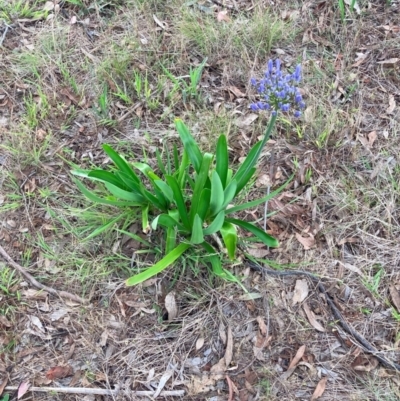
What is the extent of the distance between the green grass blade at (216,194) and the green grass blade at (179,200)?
0.12 metres

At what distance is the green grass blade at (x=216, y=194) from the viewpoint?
1994 millimetres

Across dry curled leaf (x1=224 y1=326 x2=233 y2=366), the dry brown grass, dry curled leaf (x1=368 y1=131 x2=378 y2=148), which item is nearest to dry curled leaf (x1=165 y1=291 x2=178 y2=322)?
the dry brown grass

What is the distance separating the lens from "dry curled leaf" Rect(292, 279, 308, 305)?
2.33m

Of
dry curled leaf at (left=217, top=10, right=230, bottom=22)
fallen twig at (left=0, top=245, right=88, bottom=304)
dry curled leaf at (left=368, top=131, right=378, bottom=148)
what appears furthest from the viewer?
dry curled leaf at (left=217, top=10, right=230, bottom=22)

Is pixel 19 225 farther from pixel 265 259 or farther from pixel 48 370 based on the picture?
pixel 265 259

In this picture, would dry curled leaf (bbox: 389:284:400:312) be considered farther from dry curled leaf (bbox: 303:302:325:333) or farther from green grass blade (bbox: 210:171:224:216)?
green grass blade (bbox: 210:171:224:216)

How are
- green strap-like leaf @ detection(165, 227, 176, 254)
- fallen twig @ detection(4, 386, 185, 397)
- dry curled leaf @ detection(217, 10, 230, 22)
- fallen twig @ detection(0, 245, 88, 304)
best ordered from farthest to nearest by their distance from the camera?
dry curled leaf @ detection(217, 10, 230, 22), fallen twig @ detection(0, 245, 88, 304), green strap-like leaf @ detection(165, 227, 176, 254), fallen twig @ detection(4, 386, 185, 397)

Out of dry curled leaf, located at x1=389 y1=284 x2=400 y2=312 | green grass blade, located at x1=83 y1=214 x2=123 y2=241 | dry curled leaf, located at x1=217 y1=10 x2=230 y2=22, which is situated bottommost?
dry curled leaf, located at x1=389 y1=284 x2=400 y2=312

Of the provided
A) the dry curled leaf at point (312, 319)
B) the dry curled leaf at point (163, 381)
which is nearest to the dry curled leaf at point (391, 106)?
the dry curled leaf at point (312, 319)

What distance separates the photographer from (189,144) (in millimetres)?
2246

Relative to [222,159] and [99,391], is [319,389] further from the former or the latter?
[222,159]

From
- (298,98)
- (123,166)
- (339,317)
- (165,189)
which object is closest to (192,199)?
(165,189)

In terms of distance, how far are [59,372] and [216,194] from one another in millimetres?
1078

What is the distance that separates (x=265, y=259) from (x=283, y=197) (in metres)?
0.38
